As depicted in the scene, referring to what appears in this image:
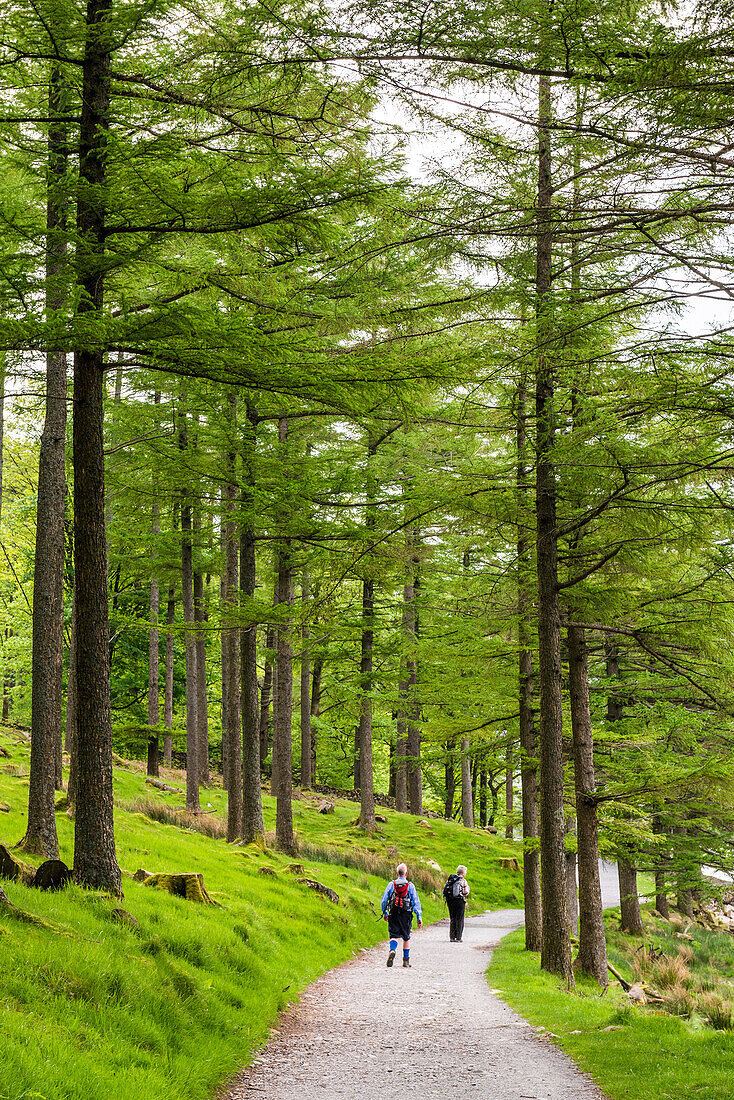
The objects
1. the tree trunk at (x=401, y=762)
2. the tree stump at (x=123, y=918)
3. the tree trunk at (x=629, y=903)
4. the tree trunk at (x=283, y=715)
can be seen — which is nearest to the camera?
the tree stump at (x=123, y=918)

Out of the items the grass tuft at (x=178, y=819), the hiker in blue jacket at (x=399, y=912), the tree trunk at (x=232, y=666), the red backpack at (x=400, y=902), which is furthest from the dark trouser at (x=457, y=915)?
the grass tuft at (x=178, y=819)

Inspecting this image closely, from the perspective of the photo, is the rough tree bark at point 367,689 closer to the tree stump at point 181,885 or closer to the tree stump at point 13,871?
the tree stump at point 181,885

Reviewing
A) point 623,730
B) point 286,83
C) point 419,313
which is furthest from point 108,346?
point 623,730

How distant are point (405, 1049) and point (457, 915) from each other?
957 cm

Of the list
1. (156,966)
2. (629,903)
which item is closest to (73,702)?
(156,966)

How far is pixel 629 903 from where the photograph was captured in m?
22.1

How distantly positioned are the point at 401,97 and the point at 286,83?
1157 mm

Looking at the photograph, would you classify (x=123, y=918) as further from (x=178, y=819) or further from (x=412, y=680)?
(x=412, y=680)

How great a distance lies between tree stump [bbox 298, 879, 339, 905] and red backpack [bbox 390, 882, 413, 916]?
2158mm

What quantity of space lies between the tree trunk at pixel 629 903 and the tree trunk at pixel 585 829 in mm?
8898

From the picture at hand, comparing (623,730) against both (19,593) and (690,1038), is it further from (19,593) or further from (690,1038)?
(19,593)

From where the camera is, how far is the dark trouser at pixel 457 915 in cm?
1661

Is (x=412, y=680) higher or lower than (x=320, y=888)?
higher

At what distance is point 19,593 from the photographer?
115ft
